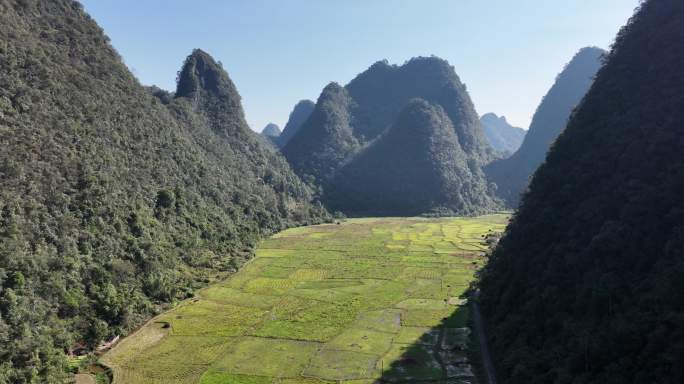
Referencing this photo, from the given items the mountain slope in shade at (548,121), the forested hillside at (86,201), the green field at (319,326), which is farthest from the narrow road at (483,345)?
the mountain slope in shade at (548,121)

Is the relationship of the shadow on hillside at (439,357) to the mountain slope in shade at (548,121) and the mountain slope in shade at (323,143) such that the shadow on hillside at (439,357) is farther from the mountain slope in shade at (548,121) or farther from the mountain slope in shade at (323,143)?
the mountain slope in shade at (548,121)

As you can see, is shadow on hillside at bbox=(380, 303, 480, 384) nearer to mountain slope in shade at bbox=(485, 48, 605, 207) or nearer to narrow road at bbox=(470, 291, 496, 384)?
narrow road at bbox=(470, 291, 496, 384)

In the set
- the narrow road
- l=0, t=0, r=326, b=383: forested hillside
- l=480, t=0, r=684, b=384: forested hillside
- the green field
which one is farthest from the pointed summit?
l=480, t=0, r=684, b=384: forested hillside

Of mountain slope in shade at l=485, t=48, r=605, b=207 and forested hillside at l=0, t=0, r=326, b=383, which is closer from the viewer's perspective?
forested hillside at l=0, t=0, r=326, b=383

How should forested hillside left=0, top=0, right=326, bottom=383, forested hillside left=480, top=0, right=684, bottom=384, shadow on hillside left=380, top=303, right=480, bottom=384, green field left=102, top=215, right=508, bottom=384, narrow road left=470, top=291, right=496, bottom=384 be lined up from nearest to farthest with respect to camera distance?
forested hillside left=480, top=0, right=684, bottom=384 < narrow road left=470, top=291, right=496, bottom=384 < shadow on hillside left=380, top=303, right=480, bottom=384 < green field left=102, top=215, right=508, bottom=384 < forested hillside left=0, top=0, right=326, bottom=383

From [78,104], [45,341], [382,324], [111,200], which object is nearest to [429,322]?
[382,324]

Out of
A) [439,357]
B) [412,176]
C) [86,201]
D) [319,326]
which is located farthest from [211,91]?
[439,357]
